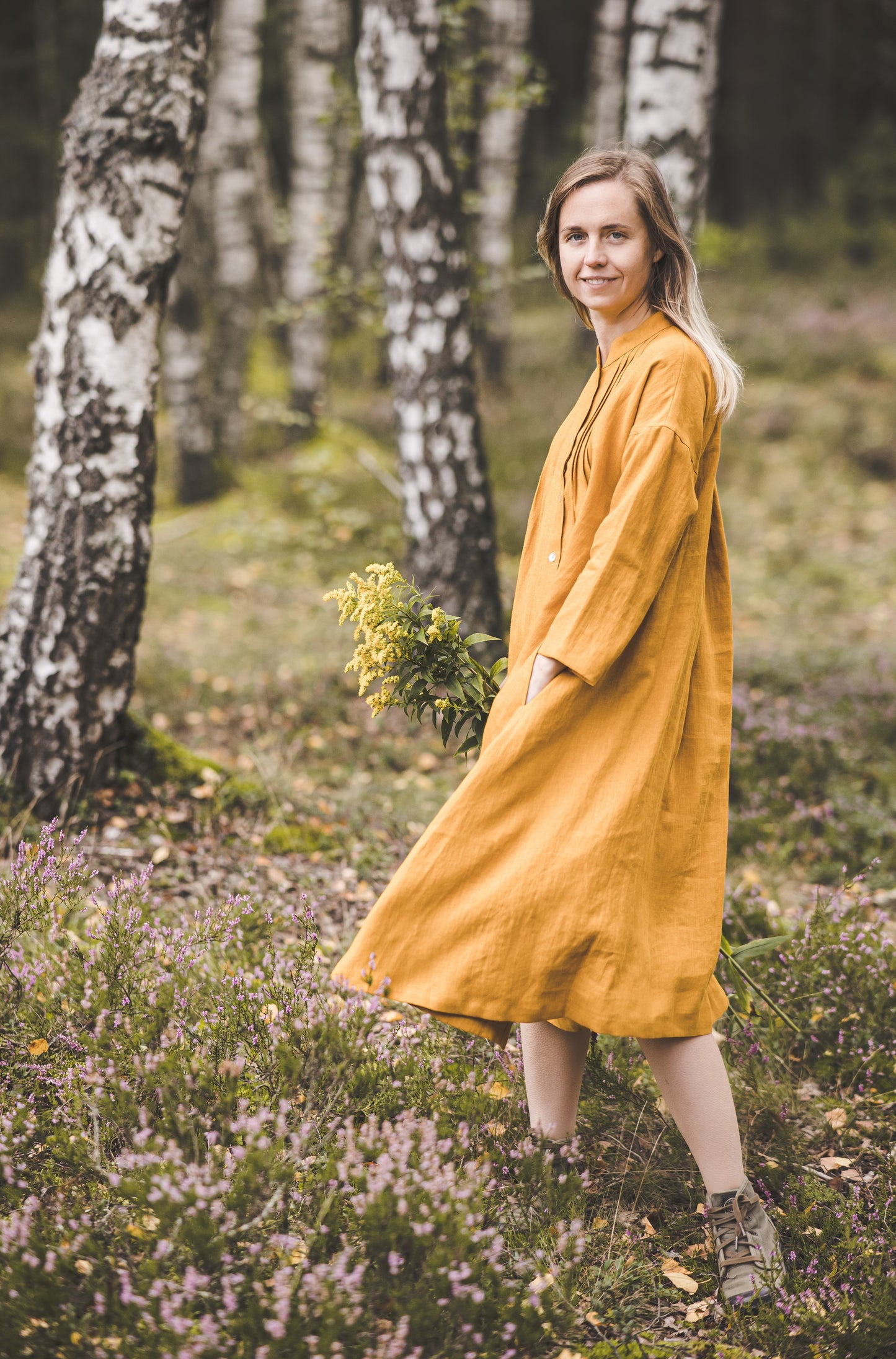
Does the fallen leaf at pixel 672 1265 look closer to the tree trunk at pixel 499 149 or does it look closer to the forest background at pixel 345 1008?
the forest background at pixel 345 1008

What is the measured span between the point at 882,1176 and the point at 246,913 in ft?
6.21

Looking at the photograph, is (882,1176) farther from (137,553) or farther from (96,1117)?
(137,553)

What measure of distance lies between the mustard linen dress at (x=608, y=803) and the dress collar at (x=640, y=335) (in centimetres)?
2

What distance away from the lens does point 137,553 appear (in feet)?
12.4

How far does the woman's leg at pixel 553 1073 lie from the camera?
7.60 ft

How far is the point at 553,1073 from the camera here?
234cm

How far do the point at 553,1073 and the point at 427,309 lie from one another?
12.7 ft

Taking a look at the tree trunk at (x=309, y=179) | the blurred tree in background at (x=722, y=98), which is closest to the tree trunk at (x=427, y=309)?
the tree trunk at (x=309, y=179)

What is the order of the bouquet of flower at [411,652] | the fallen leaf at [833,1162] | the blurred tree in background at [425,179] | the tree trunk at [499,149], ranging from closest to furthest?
1. the bouquet of flower at [411,652]
2. the fallen leaf at [833,1162]
3. the blurred tree in background at [425,179]
4. the tree trunk at [499,149]

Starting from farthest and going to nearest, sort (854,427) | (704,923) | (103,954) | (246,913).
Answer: (854,427) → (246,913) → (103,954) → (704,923)

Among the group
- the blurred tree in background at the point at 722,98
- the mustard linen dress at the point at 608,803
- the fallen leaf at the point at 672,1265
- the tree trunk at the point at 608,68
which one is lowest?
the fallen leaf at the point at 672,1265

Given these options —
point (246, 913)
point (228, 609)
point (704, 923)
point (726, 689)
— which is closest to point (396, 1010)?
point (246, 913)

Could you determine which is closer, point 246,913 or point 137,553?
point 246,913

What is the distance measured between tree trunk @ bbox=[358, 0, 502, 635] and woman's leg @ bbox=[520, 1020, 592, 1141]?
9.63 ft
